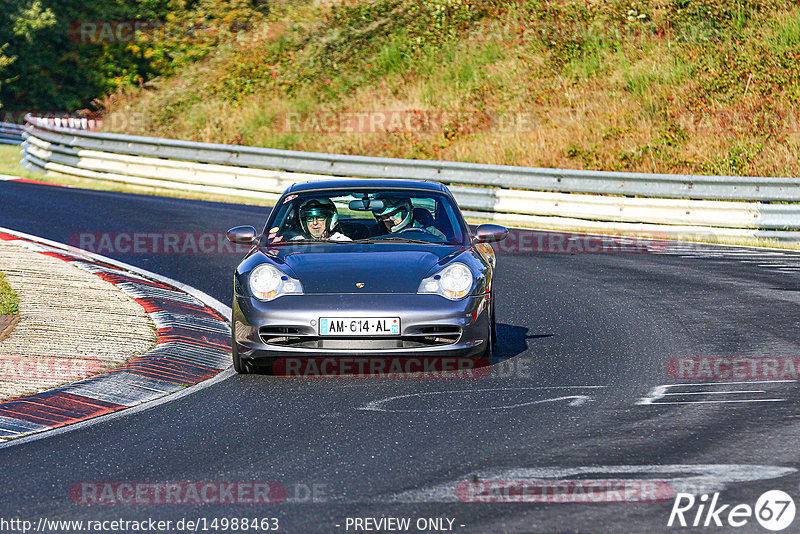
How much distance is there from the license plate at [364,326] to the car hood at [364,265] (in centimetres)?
25

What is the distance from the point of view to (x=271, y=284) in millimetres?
8203

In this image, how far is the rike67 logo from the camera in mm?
4719

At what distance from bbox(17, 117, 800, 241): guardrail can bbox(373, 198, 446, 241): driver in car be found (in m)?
8.88

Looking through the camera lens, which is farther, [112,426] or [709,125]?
[709,125]

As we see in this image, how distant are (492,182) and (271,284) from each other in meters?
12.3

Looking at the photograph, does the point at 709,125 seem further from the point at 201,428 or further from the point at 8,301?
the point at 201,428

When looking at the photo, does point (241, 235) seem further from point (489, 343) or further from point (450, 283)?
point (489, 343)

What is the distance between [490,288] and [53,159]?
20.1 meters

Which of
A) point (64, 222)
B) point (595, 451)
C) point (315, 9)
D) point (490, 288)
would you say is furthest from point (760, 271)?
point (315, 9)

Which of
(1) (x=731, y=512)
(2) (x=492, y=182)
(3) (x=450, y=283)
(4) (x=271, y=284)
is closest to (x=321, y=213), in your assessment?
(4) (x=271, y=284)

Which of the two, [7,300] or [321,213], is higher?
[321,213]

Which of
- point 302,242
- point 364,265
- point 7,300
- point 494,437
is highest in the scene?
point 302,242

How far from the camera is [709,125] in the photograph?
2275cm

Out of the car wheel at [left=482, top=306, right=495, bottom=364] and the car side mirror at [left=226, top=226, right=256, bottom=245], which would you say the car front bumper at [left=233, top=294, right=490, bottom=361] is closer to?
the car wheel at [left=482, top=306, right=495, bottom=364]
